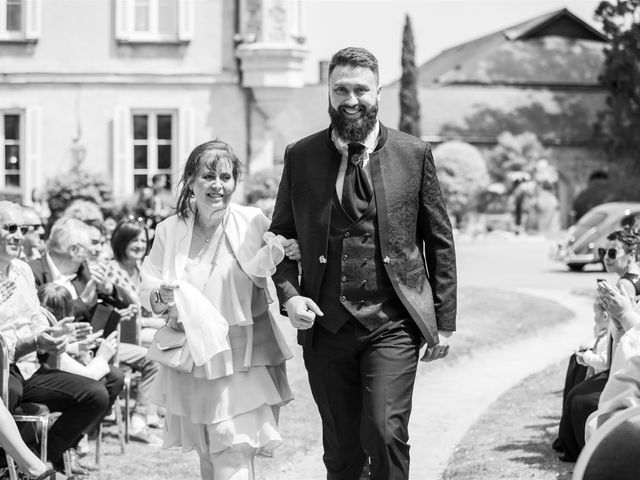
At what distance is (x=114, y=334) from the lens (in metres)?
7.73

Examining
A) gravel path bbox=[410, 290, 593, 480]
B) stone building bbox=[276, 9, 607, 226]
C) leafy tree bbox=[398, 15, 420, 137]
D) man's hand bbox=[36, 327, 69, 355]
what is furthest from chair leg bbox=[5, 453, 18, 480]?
leafy tree bbox=[398, 15, 420, 137]

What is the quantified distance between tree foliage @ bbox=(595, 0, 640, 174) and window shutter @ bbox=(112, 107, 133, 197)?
1843cm

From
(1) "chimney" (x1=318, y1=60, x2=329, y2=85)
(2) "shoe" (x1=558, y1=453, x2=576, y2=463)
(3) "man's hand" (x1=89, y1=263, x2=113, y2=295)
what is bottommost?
(2) "shoe" (x1=558, y1=453, x2=576, y2=463)

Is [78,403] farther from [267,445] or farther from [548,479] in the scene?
[548,479]

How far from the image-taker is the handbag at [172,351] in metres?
5.52

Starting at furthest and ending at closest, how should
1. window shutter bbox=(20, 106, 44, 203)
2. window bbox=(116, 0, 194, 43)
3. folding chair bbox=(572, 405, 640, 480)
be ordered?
window shutter bbox=(20, 106, 44, 203)
window bbox=(116, 0, 194, 43)
folding chair bbox=(572, 405, 640, 480)

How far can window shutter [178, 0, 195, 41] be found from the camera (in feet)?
82.9

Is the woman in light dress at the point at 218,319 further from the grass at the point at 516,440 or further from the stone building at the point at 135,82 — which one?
the stone building at the point at 135,82

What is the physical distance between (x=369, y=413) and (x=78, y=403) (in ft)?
7.54

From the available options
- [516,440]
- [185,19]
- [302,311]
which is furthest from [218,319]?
[185,19]

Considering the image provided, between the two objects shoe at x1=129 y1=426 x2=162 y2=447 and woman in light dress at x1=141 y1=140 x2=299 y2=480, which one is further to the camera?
shoe at x1=129 y1=426 x2=162 y2=447

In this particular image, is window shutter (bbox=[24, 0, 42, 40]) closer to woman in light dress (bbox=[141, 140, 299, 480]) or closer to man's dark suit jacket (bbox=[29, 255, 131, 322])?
man's dark suit jacket (bbox=[29, 255, 131, 322])

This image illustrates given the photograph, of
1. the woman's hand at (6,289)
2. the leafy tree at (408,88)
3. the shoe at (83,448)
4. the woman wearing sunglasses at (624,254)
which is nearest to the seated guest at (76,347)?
the shoe at (83,448)

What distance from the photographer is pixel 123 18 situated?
25438mm
